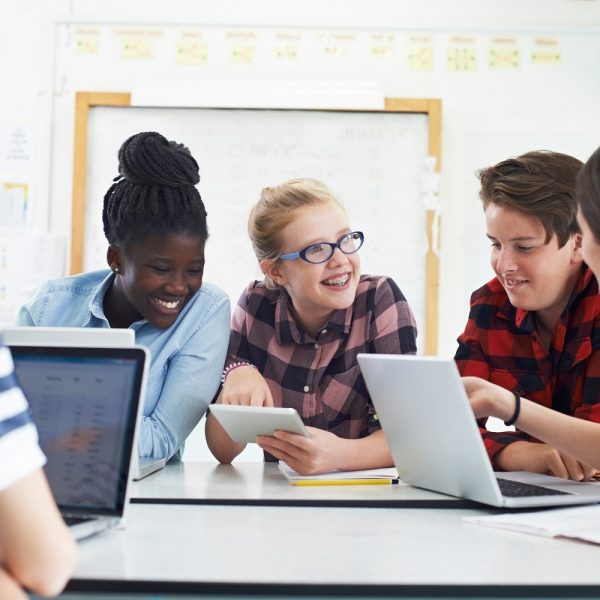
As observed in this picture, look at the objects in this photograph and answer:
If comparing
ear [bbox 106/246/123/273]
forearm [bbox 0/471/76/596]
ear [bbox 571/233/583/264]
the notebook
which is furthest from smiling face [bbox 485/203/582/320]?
forearm [bbox 0/471/76/596]

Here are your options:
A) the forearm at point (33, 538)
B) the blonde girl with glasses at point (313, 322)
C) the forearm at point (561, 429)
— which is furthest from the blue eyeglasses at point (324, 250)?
the forearm at point (33, 538)

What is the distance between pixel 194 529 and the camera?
3.91 ft

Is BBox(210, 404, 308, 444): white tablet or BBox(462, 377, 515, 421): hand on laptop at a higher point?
BBox(462, 377, 515, 421): hand on laptop

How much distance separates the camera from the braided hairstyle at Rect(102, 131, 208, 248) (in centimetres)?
195

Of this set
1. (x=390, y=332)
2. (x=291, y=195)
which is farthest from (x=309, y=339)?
(x=291, y=195)

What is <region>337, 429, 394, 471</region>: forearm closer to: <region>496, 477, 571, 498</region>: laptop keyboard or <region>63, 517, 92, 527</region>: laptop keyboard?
<region>496, 477, 571, 498</region>: laptop keyboard

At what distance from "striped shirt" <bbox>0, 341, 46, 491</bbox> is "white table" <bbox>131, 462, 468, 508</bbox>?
2.21ft

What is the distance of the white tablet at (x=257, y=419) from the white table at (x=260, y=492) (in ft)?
0.30

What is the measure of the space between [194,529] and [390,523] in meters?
0.28

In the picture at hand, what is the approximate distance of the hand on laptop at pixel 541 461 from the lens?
66.3 inches

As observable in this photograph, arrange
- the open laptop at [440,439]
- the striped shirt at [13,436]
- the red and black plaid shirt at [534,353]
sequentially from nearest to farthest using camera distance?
the striped shirt at [13,436] < the open laptop at [440,439] < the red and black plaid shirt at [534,353]

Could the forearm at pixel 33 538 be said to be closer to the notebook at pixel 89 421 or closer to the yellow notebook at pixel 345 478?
the notebook at pixel 89 421

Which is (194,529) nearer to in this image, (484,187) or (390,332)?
(390,332)

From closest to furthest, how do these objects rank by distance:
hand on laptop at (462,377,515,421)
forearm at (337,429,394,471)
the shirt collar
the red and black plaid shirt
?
hand on laptop at (462,377,515,421)
forearm at (337,429,394,471)
the red and black plaid shirt
the shirt collar
